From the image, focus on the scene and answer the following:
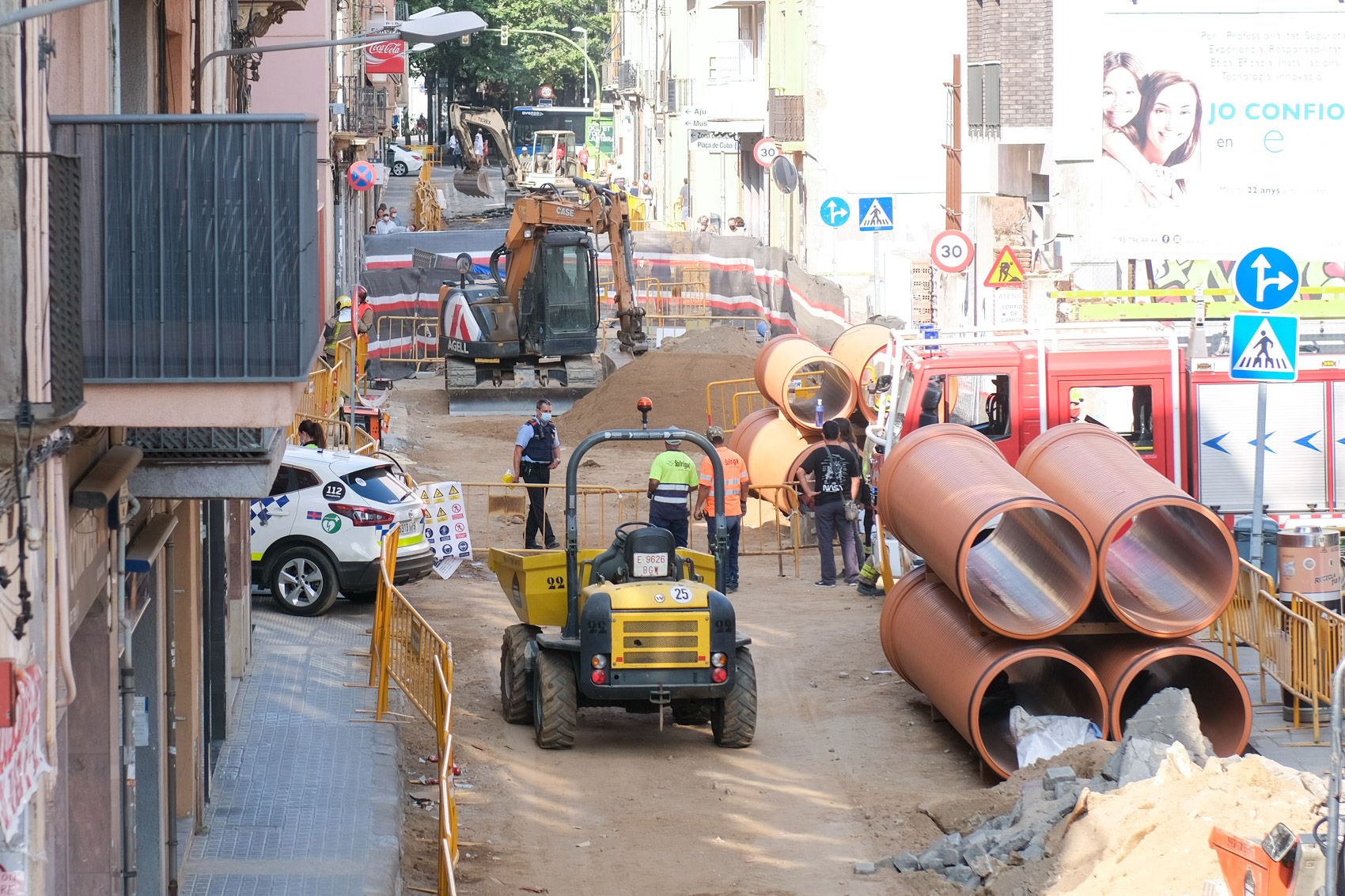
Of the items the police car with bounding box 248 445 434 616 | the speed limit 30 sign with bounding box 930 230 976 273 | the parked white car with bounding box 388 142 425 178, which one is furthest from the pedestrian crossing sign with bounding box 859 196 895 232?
the parked white car with bounding box 388 142 425 178

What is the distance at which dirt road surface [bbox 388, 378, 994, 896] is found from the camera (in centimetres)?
1073

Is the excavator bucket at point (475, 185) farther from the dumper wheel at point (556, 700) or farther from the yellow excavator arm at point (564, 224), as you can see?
the dumper wheel at point (556, 700)

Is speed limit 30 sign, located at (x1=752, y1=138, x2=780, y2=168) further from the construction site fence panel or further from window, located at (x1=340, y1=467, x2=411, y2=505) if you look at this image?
the construction site fence panel

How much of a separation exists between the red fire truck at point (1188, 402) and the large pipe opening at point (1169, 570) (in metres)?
2.05

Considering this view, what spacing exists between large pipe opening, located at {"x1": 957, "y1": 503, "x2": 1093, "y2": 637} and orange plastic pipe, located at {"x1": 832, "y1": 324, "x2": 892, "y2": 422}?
278 inches

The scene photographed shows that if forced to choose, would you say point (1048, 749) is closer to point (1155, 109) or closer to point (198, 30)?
point (198, 30)

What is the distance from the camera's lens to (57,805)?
667 centimetres

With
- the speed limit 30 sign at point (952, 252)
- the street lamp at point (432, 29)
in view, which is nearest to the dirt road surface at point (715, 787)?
the street lamp at point (432, 29)

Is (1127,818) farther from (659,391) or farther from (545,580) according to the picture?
(659,391)

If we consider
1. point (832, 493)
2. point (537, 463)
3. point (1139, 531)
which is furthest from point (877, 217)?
point (1139, 531)

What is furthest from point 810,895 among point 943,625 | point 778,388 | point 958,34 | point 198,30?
point 958,34

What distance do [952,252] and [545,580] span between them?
12904 mm

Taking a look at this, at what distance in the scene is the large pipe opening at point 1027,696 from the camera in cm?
1229

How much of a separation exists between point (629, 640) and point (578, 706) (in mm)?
929
